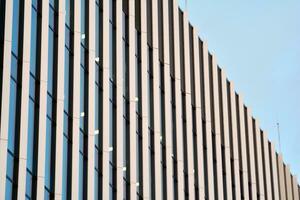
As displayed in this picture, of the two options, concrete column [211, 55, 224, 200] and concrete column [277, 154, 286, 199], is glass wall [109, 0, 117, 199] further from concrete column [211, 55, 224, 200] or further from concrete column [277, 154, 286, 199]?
concrete column [277, 154, 286, 199]

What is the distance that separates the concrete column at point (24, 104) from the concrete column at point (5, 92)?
916mm

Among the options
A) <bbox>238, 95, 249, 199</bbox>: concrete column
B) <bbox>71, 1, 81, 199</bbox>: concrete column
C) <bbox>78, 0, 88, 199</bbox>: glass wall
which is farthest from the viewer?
<bbox>238, 95, 249, 199</bbox>: concrete column

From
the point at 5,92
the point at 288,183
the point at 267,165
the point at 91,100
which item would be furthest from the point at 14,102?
the point at 288,183

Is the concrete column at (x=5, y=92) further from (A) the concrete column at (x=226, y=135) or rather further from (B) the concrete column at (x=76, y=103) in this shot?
(A) the concrete column at (x=226, y=135)

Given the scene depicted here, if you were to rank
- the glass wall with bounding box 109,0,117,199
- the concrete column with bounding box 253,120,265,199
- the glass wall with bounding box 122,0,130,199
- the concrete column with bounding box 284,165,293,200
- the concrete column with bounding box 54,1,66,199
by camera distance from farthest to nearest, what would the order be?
the concrete column with bounding box 284,165,293,200, the concrete column with bounding box 253,120,265,199, the glass wall with bounding box 122,0,130,199, the glass wall with bounding box 109,0,117,199, the concrete column with bounding box 54,1,66,199

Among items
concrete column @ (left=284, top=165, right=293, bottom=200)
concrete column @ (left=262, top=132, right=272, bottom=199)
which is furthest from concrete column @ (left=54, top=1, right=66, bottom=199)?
concrete column @ (left=284, top=165, right=293, bottom=200)

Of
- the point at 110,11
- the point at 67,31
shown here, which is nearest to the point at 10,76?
the point at 67,31

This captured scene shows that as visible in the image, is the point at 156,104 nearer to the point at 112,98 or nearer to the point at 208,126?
the point at 112,98

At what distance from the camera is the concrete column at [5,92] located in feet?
140

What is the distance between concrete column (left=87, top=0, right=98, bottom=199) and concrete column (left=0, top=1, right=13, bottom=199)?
20.1ft

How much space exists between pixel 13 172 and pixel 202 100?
19.2m

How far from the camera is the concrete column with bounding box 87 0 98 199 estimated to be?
159 feet

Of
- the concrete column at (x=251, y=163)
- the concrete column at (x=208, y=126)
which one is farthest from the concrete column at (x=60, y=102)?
the concrete column at (x=251, y=163)

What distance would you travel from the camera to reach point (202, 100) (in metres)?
60.9
